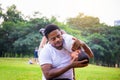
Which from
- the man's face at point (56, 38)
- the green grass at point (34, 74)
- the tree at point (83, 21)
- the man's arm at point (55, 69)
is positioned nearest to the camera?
the man's arm at point (55, 69)

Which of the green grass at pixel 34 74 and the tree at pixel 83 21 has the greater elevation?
the tree at pixel 83 21

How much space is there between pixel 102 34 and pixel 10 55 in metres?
8.19

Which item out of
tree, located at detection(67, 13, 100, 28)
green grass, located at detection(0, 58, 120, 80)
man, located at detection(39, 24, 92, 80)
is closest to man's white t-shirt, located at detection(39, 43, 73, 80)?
man, located at detection(39, 24, 92, 80)

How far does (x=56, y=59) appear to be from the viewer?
3.12 m

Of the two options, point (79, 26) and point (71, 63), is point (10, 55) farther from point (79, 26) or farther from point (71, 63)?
point (71, 63)

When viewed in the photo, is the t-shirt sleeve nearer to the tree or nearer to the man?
the man

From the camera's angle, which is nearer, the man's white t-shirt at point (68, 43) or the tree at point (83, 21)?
the man's white t-shirt at point (68, 43)

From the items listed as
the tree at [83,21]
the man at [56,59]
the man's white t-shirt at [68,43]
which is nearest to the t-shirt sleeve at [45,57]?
the man at [56,59]

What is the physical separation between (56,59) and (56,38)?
211 millimetres

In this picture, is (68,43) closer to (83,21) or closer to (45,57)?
(45,57)

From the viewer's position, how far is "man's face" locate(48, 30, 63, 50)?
3029 millimetres

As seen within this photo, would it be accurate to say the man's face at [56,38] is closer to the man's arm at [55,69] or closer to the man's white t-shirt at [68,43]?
the man's white t-shirt at [68,43]

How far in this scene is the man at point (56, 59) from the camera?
295cm

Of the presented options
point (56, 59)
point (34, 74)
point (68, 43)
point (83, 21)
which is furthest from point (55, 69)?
point (83, 21)
